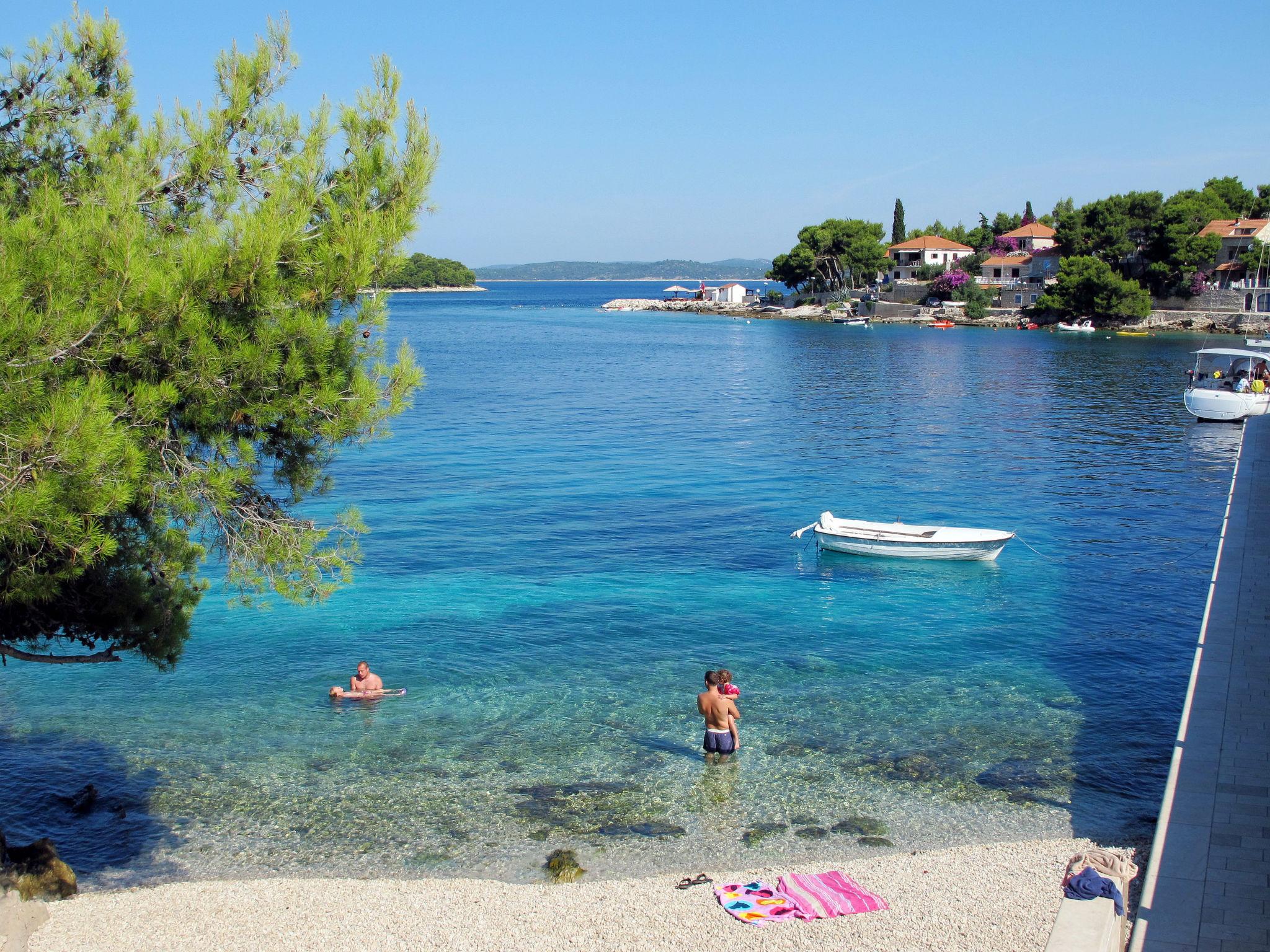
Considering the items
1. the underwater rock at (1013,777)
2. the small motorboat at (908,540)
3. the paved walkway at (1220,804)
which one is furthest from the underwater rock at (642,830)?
the small motorboat at (908,540)

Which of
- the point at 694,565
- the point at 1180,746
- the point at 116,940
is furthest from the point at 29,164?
the point at 694,565

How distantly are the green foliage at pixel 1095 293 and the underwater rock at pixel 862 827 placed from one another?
101588mm

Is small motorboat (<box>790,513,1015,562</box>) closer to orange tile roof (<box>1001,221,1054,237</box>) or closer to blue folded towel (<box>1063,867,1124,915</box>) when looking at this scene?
blue folded towel (<box>1063,867,1124,915</box>)

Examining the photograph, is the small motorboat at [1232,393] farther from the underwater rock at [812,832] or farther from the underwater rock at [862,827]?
the underwater rock at [812,832]

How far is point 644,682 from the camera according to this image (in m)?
17.8

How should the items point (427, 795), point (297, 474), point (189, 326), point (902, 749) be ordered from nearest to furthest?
point (189, 326) → point (297, 474) → point (427, 795) → point (902, 749)

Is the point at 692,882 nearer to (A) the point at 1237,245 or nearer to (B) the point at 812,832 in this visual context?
(B) the point at 812,832

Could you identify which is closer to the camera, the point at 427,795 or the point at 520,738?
the point at 427,795

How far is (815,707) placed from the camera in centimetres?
1652

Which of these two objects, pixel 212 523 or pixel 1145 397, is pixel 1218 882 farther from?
pixel 1145 397

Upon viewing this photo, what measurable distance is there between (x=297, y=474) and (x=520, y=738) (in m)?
7.31

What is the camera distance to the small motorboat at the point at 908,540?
976 inches

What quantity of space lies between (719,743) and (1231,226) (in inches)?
4200

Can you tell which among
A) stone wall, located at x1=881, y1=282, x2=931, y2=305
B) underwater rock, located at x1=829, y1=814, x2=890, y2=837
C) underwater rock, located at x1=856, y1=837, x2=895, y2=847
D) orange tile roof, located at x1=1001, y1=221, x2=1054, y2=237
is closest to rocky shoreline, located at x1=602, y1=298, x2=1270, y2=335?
stone wall, located at x1=881, y1=282, x2=931, y2=305
